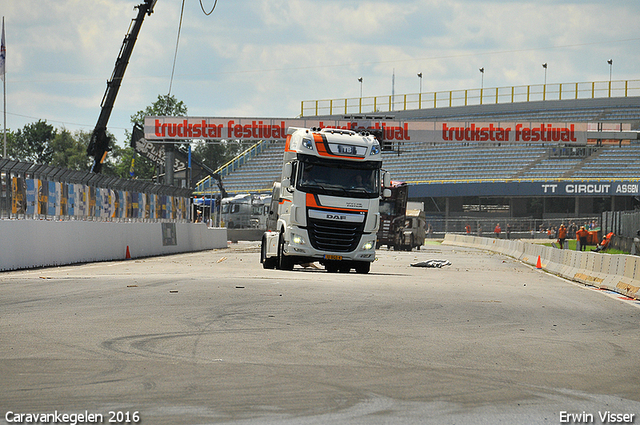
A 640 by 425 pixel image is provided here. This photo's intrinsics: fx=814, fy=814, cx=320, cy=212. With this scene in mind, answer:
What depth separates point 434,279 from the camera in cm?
1964

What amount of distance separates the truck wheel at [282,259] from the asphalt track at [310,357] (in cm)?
738

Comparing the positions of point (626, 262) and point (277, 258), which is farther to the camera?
point (277, 258)

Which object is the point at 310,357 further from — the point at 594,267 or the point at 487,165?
the point at 487,165

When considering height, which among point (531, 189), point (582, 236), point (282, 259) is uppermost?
point (531, 189)

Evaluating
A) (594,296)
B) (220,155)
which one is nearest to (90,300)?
(594,296)

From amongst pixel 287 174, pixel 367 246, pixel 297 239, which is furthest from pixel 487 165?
pixel 297 239

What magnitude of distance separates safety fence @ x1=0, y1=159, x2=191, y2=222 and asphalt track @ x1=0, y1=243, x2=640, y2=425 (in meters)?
7.44

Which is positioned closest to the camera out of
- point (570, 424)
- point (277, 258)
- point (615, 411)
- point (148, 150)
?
point (570, 424)

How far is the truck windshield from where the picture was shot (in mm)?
20203

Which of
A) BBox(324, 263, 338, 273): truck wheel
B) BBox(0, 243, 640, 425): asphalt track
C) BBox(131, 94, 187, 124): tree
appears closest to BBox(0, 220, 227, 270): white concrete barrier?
BBox(0, 243, 640, 425): asphalt track

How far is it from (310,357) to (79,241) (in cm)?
1805

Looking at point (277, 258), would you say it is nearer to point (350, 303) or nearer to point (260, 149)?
point (350, 303)

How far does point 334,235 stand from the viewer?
20500 millimetres

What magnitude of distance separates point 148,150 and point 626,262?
1506 inches
